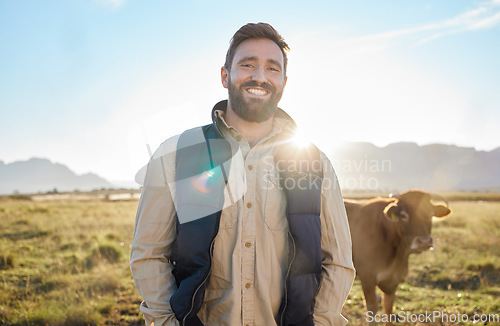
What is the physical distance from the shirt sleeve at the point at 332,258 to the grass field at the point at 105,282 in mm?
4211

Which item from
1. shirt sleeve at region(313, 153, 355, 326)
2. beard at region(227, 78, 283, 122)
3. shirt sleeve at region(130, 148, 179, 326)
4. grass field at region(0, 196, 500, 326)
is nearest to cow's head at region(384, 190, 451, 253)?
grass field at region(0, 196, 500, 326)

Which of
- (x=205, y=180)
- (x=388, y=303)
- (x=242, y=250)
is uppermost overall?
(x=205, y=180)

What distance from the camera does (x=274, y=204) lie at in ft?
7.50

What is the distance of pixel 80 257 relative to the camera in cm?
924

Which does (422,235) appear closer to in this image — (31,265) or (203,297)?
(203,297)

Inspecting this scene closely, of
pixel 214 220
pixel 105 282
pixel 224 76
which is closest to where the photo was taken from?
pixel 214 220

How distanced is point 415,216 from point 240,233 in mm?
4625

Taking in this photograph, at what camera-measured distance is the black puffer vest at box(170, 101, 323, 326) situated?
201 cm

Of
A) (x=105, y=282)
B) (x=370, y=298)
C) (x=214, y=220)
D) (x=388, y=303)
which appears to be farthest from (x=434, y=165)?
(x=214, y=220)

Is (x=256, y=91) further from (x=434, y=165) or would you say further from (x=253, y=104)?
(x=434, y=165)

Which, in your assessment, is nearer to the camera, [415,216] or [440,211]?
[415,216]

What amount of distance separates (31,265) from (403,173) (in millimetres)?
178205

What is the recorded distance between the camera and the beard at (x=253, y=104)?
246cm

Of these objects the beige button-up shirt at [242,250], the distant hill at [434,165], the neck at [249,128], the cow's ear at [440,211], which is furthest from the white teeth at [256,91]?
the distant hill at [434,165]
